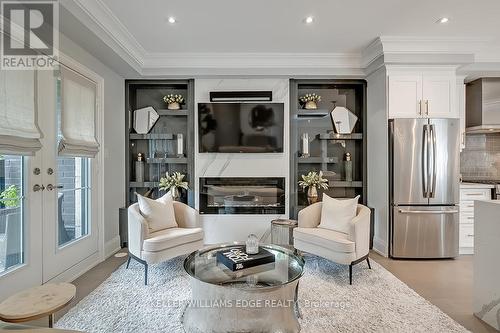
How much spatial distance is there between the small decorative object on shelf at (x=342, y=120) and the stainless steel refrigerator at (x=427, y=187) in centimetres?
85

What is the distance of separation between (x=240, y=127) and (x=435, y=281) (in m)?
3.07

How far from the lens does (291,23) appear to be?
10.0ft

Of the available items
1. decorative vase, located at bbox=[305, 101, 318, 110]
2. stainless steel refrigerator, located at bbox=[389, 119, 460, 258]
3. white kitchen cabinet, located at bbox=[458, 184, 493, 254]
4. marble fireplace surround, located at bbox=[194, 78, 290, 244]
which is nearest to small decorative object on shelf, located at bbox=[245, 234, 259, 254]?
marble fireplace surround, located at bbox=[194, 78, 290, 244]

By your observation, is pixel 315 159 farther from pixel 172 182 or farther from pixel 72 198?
pixel 72 198

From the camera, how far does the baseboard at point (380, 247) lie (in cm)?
372

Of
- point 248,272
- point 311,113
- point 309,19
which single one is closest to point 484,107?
point 311,113

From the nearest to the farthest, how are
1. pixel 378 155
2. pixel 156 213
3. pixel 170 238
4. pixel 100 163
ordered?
pixel 170 238 < pixel 156 213 < pixel 100 163 < pixel 378 155

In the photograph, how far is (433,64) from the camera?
12.0 ft

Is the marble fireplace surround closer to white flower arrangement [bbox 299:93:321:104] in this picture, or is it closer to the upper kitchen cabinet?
white flower arrangement [bbox 299:93:321:104]

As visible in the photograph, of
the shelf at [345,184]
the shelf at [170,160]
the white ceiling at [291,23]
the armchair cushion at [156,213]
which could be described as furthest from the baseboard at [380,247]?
the shelf at [170,160]

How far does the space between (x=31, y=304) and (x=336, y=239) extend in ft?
8.41

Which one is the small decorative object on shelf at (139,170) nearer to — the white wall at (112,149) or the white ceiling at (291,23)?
the white wall at (112,149)

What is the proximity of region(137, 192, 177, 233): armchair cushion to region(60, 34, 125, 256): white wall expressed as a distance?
839mm

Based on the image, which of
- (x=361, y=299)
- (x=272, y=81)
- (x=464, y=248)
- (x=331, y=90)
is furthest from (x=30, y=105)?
(x=464, y=248)
